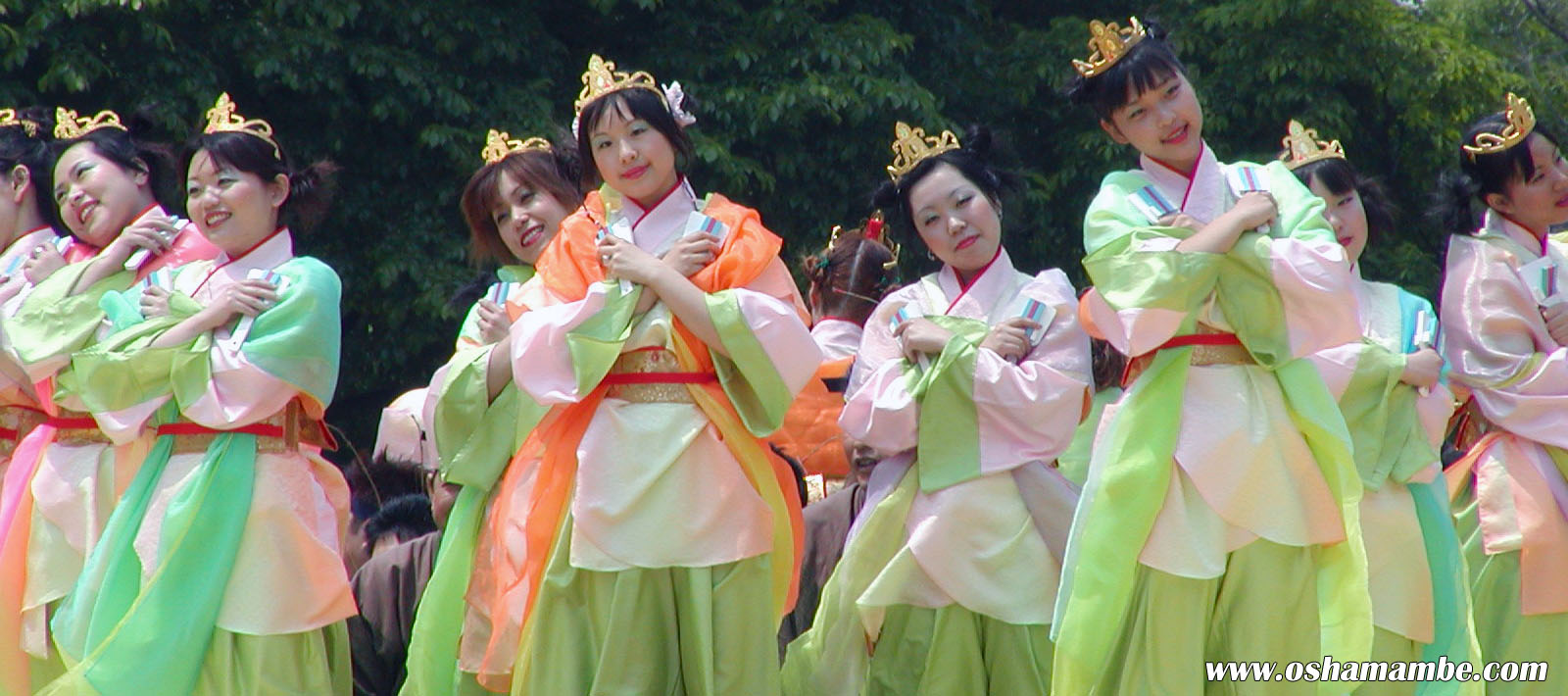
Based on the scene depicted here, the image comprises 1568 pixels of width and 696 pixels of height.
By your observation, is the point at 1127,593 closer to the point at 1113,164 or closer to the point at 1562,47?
the point at 1113,164

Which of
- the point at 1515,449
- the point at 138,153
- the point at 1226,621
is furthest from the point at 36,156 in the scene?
the point at 1515,449

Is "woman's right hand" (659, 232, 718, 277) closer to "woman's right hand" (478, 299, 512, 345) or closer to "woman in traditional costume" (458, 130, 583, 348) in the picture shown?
"woman's right hand" (478, 299, 512, 345)

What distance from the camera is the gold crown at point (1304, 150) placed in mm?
5477

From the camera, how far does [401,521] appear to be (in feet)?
20.0

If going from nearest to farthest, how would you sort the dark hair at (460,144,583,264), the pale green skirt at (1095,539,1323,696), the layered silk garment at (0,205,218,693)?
the pale green skirt at (1095,539,1323,696) < the layered silk garment at (0,205,218,693) < the dark hair at (460,144,583,264)

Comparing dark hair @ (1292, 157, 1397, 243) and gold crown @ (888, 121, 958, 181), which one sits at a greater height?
gold crown @ (888, 121, 958, 181)

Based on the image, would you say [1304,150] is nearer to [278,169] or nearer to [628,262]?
[628,262]

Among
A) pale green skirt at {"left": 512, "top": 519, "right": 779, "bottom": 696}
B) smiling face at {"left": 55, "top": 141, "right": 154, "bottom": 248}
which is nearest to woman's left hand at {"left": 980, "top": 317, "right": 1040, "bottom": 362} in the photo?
pale green skirt at {"left": 512, "top": 519, "right": 779, "bottom": 696}

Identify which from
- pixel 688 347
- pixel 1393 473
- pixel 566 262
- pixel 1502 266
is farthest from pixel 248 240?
pixel 1502 266

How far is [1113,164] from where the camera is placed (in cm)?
969

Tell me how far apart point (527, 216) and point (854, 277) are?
149cm

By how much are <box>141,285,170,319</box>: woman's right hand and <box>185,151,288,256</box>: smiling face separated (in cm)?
19

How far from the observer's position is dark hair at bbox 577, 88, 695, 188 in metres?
4.65

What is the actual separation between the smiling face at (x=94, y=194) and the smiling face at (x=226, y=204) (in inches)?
23.0
